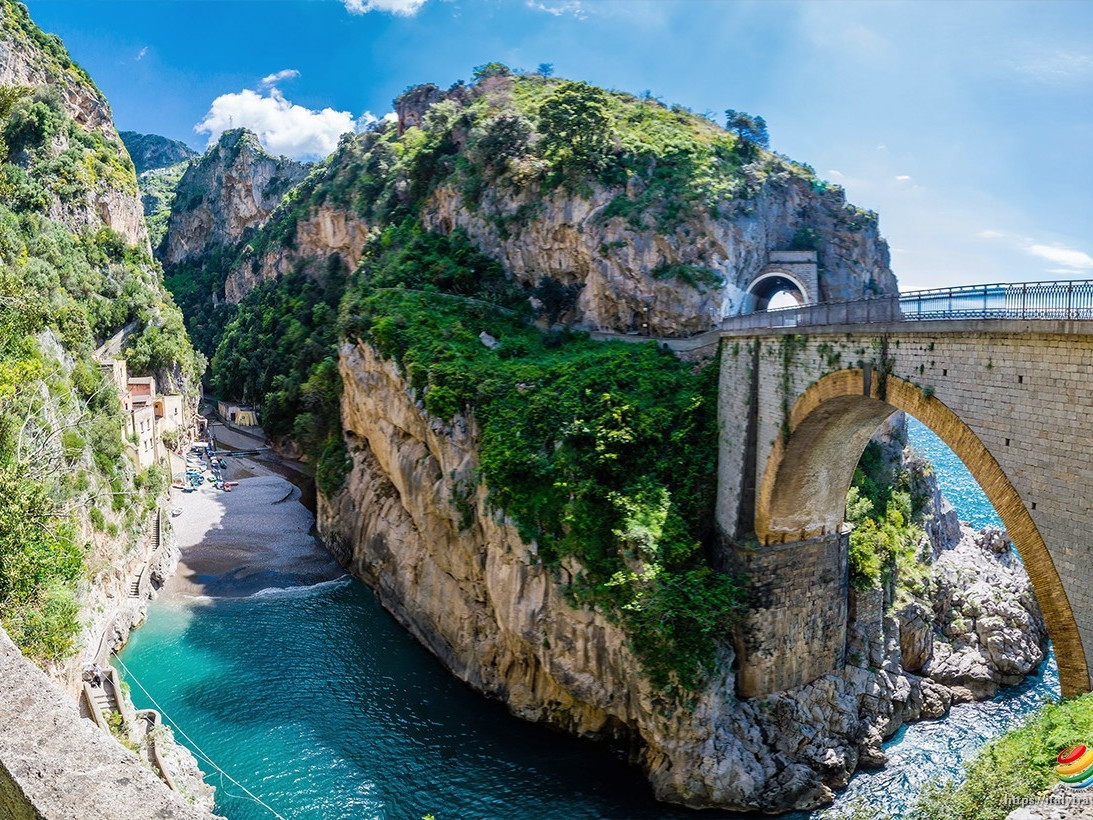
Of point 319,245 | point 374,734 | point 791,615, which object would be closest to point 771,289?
point 791,615

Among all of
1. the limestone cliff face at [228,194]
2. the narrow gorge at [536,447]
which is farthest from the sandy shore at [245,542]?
the limestone cliff face at [228,194]

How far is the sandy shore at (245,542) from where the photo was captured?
102ft

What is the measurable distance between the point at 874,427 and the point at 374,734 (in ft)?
56.3

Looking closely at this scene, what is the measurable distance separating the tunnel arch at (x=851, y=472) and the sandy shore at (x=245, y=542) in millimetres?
22041

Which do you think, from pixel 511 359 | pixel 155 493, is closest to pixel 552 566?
pixel 511 359

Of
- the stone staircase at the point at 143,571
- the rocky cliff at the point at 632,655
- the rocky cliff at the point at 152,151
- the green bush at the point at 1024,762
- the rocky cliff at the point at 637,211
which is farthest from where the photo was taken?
the rocky cliff at the point at 152,151

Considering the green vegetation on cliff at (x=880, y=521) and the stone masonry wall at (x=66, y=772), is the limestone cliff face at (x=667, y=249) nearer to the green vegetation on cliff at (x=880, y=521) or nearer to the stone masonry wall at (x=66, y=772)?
the green vegetation on cliff at (x=880, y=521)

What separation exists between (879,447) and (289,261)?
5294 centimetres

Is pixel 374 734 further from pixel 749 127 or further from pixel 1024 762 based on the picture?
pixel 749 127

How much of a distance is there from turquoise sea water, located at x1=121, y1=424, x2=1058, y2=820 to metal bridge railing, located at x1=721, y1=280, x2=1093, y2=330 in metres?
12.9

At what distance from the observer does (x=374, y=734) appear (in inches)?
794

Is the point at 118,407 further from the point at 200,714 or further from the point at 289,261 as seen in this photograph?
the point at 289,261

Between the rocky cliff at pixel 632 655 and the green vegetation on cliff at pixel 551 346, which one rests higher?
the green vegetation on cliff at pixel 551 346

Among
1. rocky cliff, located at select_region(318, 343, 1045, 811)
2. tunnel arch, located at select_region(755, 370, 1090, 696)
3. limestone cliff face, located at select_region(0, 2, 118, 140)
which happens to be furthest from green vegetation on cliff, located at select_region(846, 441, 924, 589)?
limestone cliff face, located at select_region(0, 2, 118, 140)
